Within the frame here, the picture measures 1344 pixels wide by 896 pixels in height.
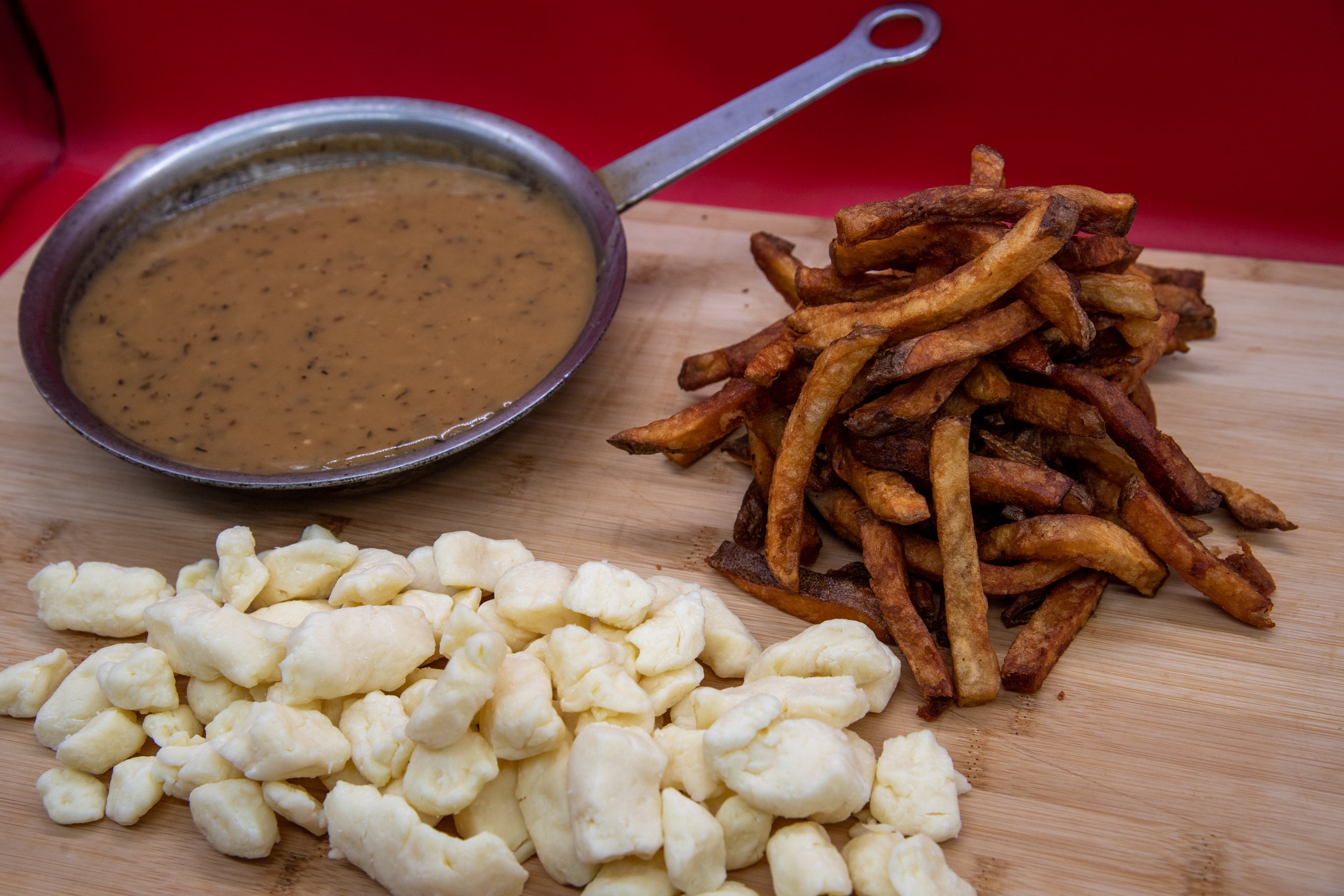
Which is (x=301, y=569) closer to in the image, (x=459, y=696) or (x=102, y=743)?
(x=102, y=743)

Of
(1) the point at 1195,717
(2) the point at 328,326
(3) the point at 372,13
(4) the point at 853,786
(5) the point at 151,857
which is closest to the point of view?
(4) the point at 853,786

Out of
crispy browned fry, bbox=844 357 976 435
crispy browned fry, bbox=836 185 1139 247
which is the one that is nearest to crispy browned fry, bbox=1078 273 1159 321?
crispy browned fry, bbox=836 185 1139 247

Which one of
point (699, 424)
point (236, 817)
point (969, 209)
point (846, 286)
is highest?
point (969, 209)

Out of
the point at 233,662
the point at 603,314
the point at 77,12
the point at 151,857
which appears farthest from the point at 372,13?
the point at 151,857

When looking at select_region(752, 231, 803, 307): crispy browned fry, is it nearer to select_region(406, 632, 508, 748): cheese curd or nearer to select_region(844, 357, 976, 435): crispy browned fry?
select_region(844, 357, 976, 435): crispy browned fry

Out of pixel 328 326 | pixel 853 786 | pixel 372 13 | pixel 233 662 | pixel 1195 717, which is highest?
pixel 372 13

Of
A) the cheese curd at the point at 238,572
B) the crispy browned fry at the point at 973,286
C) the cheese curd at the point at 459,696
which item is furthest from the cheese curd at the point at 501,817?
the crispy browned fry at the point at 973,286

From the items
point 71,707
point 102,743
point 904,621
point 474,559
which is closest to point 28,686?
point 71,707

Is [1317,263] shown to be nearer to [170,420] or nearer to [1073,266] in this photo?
[1073,266]
